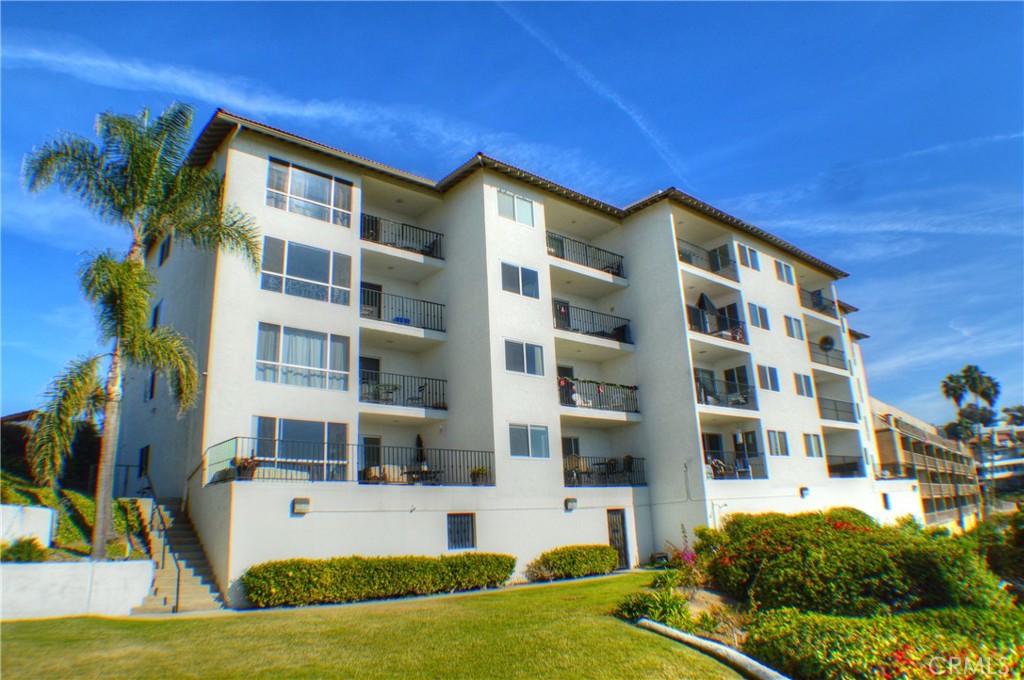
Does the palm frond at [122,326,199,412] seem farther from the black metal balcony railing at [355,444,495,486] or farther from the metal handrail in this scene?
the black metal balcony railing at [355,444,495,486]

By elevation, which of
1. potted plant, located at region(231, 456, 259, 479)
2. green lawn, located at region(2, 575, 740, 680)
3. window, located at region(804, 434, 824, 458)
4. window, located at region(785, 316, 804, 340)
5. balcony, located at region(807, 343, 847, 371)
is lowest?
green lawn, located at region(2, 575, 740, 680)

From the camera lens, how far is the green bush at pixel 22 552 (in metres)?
14.0

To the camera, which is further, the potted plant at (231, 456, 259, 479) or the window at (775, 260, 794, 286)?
the window at (775, 260, 794, 286)

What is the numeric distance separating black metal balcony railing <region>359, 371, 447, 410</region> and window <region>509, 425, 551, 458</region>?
307cm

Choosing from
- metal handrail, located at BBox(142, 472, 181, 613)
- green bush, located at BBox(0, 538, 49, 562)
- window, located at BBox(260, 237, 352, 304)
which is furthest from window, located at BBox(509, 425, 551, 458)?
green bush, located at BBox(0, 538, 49, 562)

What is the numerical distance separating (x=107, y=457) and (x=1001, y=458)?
437ft

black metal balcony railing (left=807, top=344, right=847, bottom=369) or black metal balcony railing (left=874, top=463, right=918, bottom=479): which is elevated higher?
black metal balcony railing (left=807, top=344, right=847, bottom=369)

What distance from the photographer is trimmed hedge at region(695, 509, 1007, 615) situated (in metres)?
13.6

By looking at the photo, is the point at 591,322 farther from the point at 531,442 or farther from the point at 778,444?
the point at 778,444

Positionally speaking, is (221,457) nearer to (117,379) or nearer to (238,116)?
(117,379)

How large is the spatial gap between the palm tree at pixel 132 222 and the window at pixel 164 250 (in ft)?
23.3

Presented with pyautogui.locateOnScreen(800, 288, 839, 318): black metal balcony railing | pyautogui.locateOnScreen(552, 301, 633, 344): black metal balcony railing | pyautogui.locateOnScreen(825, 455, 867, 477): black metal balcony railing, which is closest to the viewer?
pyautogui.locateOnScreen(552, 301, 633, 344): black metal balcony railing

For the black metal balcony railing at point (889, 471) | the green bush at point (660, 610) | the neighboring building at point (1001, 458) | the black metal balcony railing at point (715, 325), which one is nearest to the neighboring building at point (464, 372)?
the black metal balcony railing at point (715, 325)

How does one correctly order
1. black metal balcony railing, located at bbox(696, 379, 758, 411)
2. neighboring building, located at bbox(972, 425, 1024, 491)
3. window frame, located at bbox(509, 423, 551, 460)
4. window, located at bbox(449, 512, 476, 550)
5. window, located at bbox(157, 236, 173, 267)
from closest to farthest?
window, located at bbox(449, 512, 476, 550) < window frame, located at bbox(509, 423, 551, 460) < window, located at bbox(157, 236, 173, 267) < black metal balcony railing, located at bbox(696, 379, 758, 411) < neighboring building, located at bbox(972, 425, 1024, 491)
